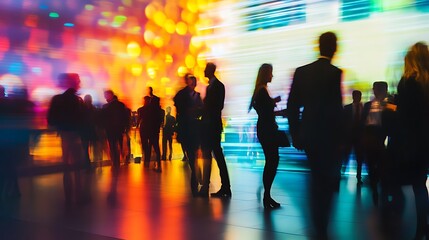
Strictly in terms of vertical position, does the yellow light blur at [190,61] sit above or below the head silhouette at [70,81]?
above

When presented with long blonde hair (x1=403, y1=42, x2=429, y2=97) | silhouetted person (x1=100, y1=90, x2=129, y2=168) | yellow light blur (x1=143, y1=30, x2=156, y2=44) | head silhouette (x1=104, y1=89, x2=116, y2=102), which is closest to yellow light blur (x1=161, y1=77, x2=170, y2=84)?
yellow light blur (x1=143, y1=30, x2=156, y2=44)

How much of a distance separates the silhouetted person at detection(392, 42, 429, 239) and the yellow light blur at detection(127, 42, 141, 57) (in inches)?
324

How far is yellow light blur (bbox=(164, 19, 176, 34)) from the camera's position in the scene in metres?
12.0

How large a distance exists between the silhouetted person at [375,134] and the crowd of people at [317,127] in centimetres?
1

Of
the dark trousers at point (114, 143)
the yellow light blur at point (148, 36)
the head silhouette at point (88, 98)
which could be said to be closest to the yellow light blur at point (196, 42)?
the yellow light blur at point (148, 36)

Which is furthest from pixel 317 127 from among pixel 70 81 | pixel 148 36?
pixel 148 36

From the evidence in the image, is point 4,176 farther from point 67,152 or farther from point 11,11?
point 11,11

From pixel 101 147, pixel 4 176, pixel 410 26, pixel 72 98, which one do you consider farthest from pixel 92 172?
pixel 410 26

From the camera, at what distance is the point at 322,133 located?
304cm

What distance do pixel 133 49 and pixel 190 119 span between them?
586cm

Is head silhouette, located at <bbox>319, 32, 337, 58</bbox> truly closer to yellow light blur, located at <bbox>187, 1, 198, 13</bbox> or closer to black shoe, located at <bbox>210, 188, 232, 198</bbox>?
black shoe, located at <bbox>210, 188, 232, 198</bbox>

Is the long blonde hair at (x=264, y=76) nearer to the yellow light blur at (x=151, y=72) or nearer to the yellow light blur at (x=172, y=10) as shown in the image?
the yellow light blur at (x=151, y=72)

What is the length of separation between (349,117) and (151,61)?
21.1ft

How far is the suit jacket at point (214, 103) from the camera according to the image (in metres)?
5.40
